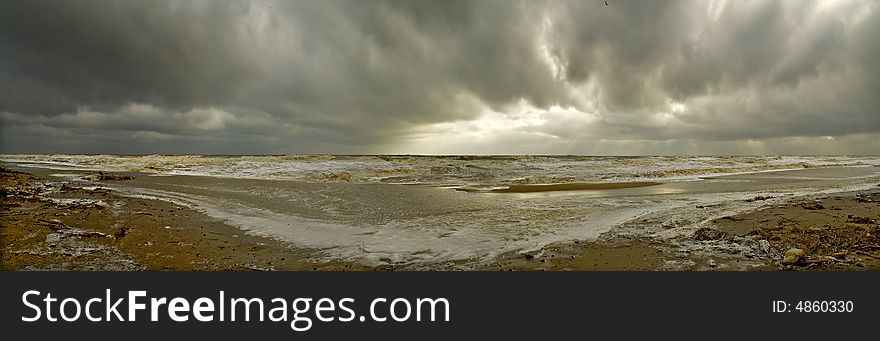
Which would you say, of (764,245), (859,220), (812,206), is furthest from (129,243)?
(812,206)

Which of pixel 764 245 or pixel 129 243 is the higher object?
pixel 764 245

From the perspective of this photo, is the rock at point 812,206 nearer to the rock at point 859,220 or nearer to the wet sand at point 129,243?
the rock at point 859,220

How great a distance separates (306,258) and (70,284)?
3.61m

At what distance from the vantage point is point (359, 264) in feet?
24.4

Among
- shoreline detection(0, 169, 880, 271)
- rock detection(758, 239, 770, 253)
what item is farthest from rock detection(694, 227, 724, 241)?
rock detection(758, 239, 770, 253)

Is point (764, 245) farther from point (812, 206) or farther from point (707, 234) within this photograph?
point (812, 206)

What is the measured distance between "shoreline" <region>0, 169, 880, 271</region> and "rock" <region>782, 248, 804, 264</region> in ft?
0.24

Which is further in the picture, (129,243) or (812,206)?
(812,206)

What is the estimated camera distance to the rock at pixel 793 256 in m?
6.80

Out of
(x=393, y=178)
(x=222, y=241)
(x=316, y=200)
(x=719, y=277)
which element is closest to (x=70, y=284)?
(x=222, y=241)

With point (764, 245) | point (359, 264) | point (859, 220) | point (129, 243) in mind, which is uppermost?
point (859, 220)

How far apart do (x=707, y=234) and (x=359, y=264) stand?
8.10 m

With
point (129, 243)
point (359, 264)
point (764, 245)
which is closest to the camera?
point (359, 264)

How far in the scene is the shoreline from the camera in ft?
23.0
